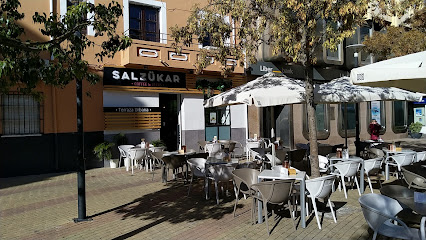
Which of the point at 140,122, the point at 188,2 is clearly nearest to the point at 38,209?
the point at 140,122

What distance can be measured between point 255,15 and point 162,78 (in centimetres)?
560

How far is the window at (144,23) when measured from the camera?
462 inches

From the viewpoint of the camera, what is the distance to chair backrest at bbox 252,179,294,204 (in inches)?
192

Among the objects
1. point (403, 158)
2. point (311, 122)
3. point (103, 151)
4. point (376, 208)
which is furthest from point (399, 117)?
point (376, 208)

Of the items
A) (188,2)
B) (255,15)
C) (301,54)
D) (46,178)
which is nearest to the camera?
(301,54)

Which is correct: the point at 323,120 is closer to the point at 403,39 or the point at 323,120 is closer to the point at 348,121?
the point at 348,121

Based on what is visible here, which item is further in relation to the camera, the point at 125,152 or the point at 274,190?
the point at 125,152

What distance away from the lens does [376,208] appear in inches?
145

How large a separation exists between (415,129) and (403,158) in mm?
15984

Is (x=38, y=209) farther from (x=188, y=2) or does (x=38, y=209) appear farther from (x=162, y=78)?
(x=188, y=2)

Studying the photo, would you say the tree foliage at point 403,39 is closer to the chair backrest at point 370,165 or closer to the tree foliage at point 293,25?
the tree foliage at point 293,25

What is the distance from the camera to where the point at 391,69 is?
4.48m

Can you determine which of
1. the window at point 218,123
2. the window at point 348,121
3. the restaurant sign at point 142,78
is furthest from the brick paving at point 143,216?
the window at point 348,121

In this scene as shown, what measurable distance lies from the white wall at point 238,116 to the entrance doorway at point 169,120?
250cm
